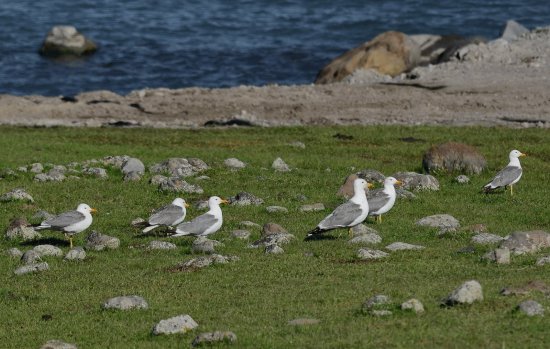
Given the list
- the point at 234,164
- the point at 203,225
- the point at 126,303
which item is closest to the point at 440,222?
the point at 203,225

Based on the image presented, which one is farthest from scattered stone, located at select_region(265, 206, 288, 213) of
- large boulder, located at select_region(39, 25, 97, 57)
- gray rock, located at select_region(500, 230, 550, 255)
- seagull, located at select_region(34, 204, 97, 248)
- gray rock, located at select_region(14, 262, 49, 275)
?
large boulder, located at select_region(39, 25, 97, 57)

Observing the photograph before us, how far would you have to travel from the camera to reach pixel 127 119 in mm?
49969

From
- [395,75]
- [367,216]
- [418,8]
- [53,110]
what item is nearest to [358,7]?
[418,8]

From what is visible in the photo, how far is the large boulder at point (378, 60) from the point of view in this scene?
197 feet

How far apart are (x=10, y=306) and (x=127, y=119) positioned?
97.2 ft

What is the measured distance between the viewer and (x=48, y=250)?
971 inches

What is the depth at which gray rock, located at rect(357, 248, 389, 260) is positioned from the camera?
74.8 feet

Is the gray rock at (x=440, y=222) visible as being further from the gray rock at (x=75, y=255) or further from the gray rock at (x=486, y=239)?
the gray rock at (x=75, y=255)

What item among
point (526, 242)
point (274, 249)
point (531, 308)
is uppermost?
point (531, 308)

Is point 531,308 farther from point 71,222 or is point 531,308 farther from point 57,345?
point 71,222

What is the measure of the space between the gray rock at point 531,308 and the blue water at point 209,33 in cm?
5147

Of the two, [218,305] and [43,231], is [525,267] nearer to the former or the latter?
[218,305]

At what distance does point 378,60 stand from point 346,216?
3620 cm

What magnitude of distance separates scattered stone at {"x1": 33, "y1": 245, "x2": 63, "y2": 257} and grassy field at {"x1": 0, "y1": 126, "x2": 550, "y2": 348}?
0.39 metres
